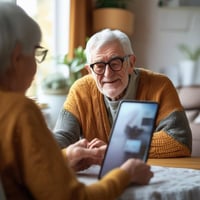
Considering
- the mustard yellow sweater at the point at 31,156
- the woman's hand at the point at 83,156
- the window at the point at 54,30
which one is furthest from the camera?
the window at the point at 54,30

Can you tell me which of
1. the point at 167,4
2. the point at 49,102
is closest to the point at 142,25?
the point at 167,4

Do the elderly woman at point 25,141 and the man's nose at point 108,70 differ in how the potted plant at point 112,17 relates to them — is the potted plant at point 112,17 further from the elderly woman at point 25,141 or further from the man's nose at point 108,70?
the elderly woman at point 25,141

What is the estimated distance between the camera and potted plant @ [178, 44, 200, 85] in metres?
4.15

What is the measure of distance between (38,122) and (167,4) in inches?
144

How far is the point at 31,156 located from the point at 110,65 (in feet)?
3.09

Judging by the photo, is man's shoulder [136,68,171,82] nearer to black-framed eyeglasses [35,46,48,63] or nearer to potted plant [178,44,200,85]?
black-framed eyeglasses [35,46,48,63]

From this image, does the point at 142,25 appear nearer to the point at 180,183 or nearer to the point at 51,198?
the point at 180,183

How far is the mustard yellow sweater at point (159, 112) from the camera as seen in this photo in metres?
1.56

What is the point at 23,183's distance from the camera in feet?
2.78

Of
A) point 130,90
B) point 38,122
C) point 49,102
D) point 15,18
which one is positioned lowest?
point 49,102

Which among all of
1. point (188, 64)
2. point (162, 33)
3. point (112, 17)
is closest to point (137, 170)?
point (112, 17)

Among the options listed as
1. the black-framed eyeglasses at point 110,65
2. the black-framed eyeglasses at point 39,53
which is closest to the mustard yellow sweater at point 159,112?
the black-framed eyeglasses at point 110,65

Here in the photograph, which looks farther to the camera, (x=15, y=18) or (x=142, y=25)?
(x=142, y=25)

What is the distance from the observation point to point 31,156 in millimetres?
804
